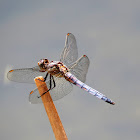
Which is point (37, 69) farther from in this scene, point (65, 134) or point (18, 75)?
point (65, 134)

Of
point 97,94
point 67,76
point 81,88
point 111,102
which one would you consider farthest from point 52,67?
point 111,102

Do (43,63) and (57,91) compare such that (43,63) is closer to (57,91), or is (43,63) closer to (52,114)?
(57,91)

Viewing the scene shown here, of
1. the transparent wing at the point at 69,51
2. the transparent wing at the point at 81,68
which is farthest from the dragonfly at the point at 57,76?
the transparent wing at the point at 69,51

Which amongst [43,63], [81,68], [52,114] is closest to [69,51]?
[81,68]

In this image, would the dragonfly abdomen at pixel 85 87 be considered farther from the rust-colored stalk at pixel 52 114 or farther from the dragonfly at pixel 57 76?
the rust-colored stalk at pixel 52 114

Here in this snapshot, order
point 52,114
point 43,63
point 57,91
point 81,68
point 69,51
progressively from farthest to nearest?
point 69,51
point 81,68
point 43,63
point 57,91
point 52,114
